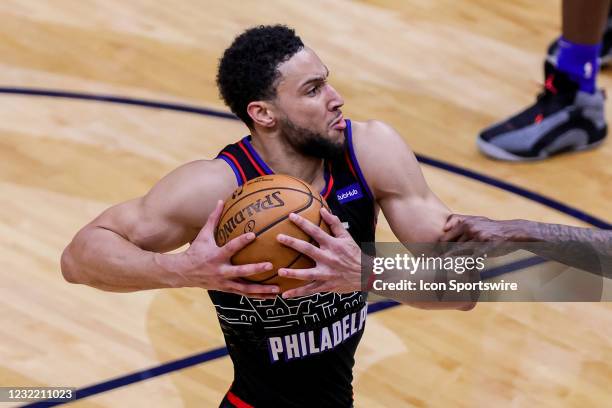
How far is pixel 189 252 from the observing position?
321 centimetres

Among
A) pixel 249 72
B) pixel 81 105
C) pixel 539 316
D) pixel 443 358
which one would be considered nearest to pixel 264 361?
pixel 249 72

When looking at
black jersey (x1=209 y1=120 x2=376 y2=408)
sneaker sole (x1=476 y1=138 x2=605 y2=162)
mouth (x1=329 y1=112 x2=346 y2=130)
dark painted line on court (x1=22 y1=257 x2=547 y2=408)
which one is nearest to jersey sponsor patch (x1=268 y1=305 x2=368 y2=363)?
black jersey (x1=209 y1=120 x2=376 y2=408)

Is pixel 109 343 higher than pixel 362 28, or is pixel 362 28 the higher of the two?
pixel 362 28

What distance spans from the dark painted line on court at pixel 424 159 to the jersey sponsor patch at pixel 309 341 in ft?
8.52

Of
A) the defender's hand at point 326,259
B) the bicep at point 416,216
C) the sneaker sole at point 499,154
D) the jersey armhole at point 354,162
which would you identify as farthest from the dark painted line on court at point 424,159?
the defender's hand at point 326,259

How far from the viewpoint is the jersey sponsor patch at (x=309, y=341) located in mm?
3650

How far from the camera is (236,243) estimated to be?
3.12m

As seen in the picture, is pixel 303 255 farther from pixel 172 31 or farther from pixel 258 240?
pixel 172 31

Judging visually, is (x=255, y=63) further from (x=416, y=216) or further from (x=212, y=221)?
(x=416, y=216)

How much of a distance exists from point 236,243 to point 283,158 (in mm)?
566


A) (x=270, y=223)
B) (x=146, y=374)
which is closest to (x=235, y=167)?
(x=270, y=223)

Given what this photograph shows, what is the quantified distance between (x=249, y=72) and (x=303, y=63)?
0.60ft

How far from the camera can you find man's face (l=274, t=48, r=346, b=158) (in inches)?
139

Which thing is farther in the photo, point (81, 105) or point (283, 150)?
point (81, 105)
